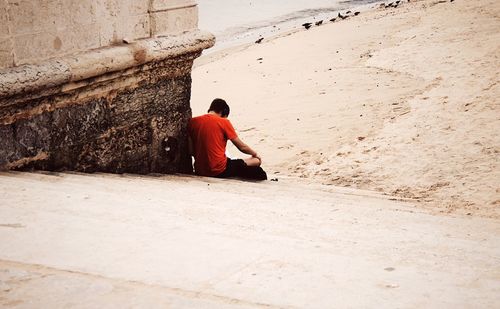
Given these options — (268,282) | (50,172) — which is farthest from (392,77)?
(268,282)

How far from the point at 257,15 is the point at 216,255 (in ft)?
82.9

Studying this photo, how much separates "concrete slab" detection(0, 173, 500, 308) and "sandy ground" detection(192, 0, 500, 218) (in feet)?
7.34

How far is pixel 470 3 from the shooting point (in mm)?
17125

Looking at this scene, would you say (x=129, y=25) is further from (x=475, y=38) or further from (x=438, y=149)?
(x=475, y=38)

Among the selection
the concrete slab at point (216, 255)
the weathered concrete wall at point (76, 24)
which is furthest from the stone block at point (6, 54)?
the concrete slab at point (216, 255)

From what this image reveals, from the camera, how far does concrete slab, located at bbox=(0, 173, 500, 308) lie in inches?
81.2

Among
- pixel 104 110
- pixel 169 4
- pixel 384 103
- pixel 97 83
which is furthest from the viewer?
pixel 384 103

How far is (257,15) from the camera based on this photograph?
2691cm

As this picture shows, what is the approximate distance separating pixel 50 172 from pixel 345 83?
25.6 ft

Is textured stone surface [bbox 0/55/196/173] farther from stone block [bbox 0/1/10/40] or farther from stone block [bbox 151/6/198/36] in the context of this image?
stone block [bbox 0/1/10/40]

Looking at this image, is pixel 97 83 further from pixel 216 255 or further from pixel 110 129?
pixel 216 255

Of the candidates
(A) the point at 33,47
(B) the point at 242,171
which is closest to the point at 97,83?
(A) the point at 33,47

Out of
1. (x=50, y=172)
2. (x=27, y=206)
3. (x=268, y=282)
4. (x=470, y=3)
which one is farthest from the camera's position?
(x=470, y=3)

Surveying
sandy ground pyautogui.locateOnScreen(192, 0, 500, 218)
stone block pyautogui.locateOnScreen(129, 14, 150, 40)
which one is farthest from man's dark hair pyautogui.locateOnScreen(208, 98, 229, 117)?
sandy ground pyautogui.locateOnScreen(192, 0, 500, 218)
